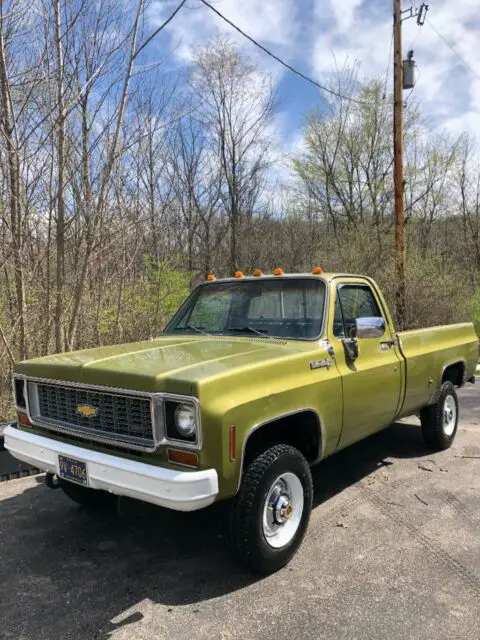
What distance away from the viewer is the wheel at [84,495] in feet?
13.6

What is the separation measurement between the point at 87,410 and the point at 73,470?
373 millimetres

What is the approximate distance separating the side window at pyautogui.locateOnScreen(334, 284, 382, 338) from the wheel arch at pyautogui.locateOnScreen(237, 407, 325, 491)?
3.05 ft

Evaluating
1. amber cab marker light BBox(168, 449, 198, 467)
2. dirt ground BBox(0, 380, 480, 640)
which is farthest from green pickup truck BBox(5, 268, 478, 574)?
dirt ground BBox(0, 380, 480, 640)

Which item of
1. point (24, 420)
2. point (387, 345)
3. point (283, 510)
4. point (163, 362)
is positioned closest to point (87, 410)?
point (163, 362)

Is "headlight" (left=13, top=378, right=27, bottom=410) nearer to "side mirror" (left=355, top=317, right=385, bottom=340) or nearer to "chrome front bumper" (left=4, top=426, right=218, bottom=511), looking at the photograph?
"chrome front bumper" (left=4, top=426, right=218, bottom=511)

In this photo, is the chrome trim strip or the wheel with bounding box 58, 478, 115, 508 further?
the wheel with bounding box 58, 478, 115, 508

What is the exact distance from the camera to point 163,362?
334 cm

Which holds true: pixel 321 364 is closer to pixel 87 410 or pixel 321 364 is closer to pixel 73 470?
pixel 87 410

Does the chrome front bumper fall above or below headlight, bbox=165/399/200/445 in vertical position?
below

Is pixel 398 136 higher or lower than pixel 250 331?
higher

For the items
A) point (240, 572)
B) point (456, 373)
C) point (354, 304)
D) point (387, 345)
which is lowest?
point (240, 572)

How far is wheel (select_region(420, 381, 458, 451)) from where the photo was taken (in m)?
5.68

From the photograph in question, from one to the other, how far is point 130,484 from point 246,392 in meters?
0.83

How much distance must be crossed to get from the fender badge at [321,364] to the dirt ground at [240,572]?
4.10 ft
